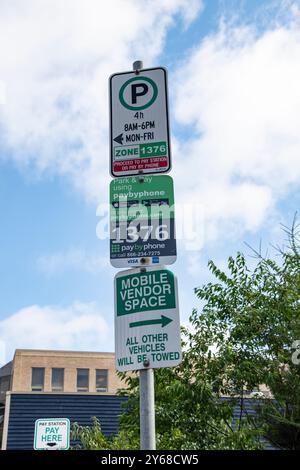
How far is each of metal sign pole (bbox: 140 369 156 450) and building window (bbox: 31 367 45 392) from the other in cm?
5915

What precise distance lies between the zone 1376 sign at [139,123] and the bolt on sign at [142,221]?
0.11 meters

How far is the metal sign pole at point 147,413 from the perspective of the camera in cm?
308

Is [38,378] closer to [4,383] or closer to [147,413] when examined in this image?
[4,383]

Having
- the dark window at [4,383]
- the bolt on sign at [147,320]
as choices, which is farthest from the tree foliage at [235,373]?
the dark window at [4,383]

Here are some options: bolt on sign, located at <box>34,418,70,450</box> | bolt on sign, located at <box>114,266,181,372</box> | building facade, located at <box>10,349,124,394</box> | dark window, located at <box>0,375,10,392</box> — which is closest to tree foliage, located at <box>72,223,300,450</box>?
bolt on sign, located at <box>34,418,70,450</box>

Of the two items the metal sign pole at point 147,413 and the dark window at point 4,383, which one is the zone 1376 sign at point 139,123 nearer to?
the metal sign pole at point 147,413

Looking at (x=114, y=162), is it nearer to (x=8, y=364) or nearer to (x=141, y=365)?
(x=141, y=365)

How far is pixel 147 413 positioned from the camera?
3.14m

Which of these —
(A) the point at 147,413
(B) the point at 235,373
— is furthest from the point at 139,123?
(B) the point at 235,373

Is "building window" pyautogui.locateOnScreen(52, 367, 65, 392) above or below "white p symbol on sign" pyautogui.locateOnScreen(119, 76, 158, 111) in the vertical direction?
above

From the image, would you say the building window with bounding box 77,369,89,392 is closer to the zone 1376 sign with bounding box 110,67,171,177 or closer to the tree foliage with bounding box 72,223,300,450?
the tree foliage with bounding box 72,223,300,450

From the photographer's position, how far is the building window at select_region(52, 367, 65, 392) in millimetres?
60125

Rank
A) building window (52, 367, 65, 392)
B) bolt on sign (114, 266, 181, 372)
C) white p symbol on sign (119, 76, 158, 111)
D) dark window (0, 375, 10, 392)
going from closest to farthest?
bolt on sign (114, 266, 181, 372)
white p symbol on sign (119, 76, 158, 111)
building window (52, 367, 65, 392)
dark window (0, 375, 10, 392)

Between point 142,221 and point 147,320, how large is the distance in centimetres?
62
